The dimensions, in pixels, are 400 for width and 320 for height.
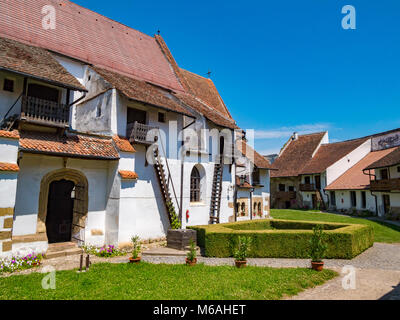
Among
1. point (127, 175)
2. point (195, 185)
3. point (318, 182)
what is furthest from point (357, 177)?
point (127, 175)

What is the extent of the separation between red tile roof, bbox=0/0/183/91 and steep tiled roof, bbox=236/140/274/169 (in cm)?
862

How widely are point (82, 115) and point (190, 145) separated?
A: 6.94 meters

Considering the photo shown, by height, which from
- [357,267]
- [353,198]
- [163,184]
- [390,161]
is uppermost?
[390,161]

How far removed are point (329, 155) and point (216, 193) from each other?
24986mm

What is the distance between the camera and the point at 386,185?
25.6 m

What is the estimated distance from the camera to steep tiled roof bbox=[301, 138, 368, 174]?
3581 centimetres

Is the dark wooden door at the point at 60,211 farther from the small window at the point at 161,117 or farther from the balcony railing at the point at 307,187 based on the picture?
the balcony railing at the point at 307,187

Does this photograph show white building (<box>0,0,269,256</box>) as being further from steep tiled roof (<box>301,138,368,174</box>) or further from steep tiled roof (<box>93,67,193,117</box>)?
steep tiled roof (<box>301,138,368,174</box>)

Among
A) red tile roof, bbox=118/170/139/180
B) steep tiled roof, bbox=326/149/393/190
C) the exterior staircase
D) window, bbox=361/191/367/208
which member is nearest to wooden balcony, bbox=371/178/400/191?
steep tiled roof, bbox=326/149/393/190

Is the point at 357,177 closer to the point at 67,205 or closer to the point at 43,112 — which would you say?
the point at 67,205

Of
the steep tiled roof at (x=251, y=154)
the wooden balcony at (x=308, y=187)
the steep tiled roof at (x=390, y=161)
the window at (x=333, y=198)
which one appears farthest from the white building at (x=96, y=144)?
the wooden balcony at (x=308, y=187)

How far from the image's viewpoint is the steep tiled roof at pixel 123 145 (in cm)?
1326
